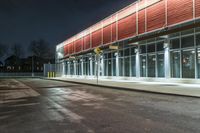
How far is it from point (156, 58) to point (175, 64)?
3290 millimetres

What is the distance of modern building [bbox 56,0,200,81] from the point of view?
24.1m

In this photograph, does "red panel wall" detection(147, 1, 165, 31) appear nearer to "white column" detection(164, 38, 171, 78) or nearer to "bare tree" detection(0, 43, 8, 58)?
"white column" detection(164, 38, 171, 78)

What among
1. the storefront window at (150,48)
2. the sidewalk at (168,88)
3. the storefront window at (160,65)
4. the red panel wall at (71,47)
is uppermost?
the red panel wall at (71,47)

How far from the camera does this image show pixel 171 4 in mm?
26359

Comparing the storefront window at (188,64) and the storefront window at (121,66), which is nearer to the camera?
the storefront window at (188,64)

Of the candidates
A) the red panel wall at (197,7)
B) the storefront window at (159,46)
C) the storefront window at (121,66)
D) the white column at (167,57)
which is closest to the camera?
the red panel wall at (197,7)

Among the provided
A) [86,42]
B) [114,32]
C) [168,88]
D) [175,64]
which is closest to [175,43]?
[175,64]

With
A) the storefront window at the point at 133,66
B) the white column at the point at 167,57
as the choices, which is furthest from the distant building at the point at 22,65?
the white column at the point at 167,57

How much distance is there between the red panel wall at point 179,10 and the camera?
24.2 m

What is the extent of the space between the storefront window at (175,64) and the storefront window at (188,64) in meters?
0.65

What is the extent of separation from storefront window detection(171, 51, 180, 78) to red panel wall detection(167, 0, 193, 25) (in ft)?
10.0

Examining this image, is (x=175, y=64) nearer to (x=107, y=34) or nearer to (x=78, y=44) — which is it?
(x=107, y=34)

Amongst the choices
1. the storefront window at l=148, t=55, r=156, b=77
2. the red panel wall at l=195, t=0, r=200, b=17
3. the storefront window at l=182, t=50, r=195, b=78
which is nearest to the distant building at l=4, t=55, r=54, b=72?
A: the storefront window at l=148, t=55, r=156, b=77

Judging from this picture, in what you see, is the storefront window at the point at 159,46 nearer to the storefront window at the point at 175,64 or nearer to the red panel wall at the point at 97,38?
the storefront window at the point at 175,64
